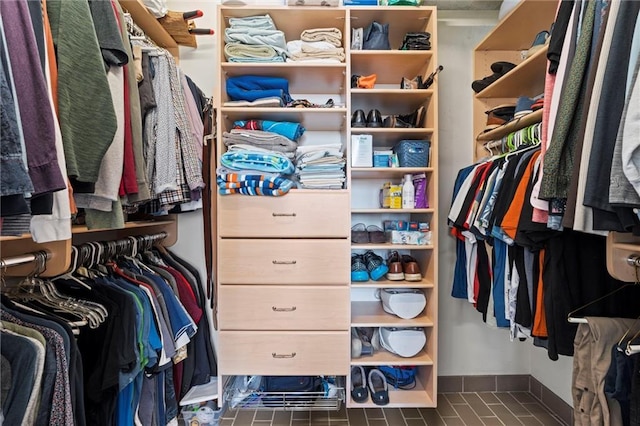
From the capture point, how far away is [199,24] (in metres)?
2.17

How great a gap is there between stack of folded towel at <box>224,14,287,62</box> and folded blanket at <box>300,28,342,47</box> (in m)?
0.15

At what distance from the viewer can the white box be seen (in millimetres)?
1817

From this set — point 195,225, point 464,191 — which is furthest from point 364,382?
point 195,225

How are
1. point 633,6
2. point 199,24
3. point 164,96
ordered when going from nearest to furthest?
point 633,6 < point 164,96 < point 199,24

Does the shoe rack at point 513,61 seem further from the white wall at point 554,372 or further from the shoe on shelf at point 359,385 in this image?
the shoe on shelf at point 359,385

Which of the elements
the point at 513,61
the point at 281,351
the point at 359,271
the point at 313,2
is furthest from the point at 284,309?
the point at 513,61

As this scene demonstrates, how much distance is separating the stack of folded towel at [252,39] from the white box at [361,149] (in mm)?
603

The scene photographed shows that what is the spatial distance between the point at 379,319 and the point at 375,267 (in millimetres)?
275

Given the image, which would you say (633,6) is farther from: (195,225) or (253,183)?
(195,225)

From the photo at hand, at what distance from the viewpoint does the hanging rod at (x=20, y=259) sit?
3.01ft

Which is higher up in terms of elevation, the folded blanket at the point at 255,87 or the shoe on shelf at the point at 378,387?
the folded blanket at the point at 255,87

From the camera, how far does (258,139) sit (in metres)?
1.80

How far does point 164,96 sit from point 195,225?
0.92 metres

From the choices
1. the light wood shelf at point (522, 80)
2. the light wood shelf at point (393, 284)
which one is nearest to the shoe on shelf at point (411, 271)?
the light wood shelf at point (393, 284)
